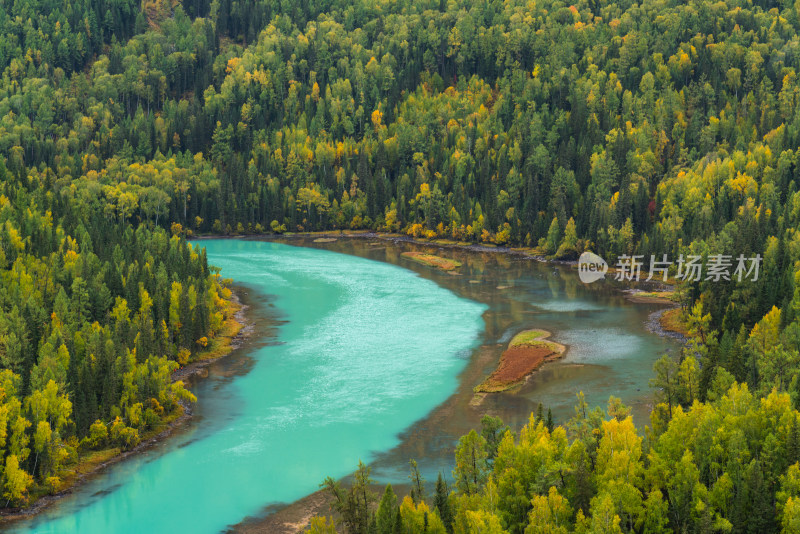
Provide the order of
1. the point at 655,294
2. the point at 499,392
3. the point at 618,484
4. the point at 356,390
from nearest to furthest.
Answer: the point at 618,484
the point at 499,392
the point at 356,390
the point at 655,294

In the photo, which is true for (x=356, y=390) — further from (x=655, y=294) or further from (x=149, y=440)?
(x=655, y=294)

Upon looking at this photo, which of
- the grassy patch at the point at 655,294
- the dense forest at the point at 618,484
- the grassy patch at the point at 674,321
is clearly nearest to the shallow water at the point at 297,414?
the dense forest at the point at 618,484

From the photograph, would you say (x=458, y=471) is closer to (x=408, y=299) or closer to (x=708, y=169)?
(x=408, y=299)

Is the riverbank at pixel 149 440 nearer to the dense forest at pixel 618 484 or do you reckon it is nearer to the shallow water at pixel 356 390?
the shallow water at pixel 356 390

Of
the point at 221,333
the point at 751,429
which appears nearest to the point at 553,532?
the point at 751,429

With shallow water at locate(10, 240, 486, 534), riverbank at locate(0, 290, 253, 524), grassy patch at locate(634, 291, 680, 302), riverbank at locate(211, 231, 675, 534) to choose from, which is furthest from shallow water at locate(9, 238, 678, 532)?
grassy patch at locate(634, 291, 680, 302)

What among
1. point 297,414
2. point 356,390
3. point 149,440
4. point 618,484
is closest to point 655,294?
point 356,390
